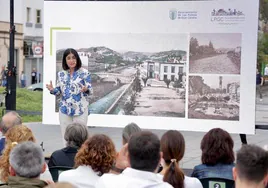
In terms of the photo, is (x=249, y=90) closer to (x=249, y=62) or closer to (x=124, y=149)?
(x=249, y=62)

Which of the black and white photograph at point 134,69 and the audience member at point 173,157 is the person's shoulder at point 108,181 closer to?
the audience member at point 173,157

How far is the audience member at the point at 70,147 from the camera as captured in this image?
6064 millimetres

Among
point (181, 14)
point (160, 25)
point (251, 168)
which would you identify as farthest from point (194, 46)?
point (251, 168)

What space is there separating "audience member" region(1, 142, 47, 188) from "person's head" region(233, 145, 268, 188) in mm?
1385

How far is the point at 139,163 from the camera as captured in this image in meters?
4.03

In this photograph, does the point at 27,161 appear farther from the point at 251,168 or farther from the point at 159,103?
the point at 159,103

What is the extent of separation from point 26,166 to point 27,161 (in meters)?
0.04

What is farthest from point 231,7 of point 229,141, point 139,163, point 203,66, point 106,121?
point 139,163

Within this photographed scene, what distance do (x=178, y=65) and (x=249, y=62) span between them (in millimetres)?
1384

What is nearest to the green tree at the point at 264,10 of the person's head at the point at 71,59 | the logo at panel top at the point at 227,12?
the logo at panel top at the point at 227,12

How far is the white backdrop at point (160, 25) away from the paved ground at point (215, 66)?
0.78ft

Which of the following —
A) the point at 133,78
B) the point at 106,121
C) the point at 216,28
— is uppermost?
the point at 216,28

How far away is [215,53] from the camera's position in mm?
11195

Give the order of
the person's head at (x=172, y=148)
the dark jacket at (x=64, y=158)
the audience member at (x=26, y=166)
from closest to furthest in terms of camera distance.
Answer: the audience member at (x=26, y=166) < the person's head at (x=172, y=148) < the dark jacket at (x=64, y=158)
